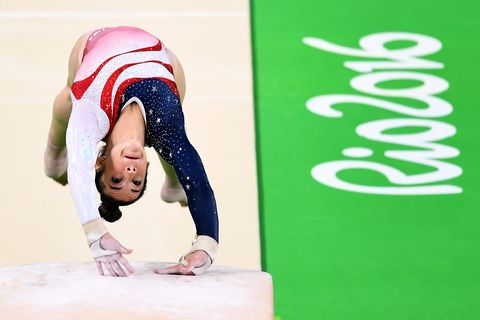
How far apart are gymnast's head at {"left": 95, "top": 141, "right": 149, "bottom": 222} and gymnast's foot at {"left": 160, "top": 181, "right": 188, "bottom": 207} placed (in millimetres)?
1029

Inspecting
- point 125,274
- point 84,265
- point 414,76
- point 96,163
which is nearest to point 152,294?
point 125,274

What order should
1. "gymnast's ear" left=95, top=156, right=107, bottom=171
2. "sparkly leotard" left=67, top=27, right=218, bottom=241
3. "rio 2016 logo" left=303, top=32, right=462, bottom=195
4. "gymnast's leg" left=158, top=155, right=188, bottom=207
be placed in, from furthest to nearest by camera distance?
1. "rio 2016 logo" left=303, top=32, right=462, bottom=195
2. "gymnast's leg" left=158, top=155, right=188, bottom=207
3. "gymnast's ear" left=95, top=156, right=107, bottom=171
4. "sparkly leotard" left=67, top=27, right=218, bottom=241

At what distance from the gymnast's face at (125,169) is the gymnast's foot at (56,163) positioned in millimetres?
1119

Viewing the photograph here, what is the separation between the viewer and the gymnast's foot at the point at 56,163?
4.20 metres

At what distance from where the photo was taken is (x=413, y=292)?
3812 mm

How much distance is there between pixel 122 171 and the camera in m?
3.06

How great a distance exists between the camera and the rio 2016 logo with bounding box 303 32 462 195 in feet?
14.7

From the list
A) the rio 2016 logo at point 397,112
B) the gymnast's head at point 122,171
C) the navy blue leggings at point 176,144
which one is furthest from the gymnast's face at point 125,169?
the rio 2016 logo at point 397,112

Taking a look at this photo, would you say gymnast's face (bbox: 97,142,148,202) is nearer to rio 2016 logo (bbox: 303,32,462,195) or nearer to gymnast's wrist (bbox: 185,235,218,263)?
gymnast's wrist (bbox: 185,235,218,263)


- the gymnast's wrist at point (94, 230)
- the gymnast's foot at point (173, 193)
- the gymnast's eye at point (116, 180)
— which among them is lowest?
the gymnast's foot at point (173, 193)

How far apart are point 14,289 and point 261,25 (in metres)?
3.17

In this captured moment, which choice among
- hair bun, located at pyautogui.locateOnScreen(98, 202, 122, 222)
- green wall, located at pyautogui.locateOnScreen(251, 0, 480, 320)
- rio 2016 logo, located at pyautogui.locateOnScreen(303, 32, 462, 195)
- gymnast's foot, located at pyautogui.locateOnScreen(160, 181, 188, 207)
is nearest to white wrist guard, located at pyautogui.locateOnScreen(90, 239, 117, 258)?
hair bun, located at pyautogui.locateOnScreen(98, 202, 122, 222)

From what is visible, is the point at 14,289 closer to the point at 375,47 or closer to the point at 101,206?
the point at 101,206

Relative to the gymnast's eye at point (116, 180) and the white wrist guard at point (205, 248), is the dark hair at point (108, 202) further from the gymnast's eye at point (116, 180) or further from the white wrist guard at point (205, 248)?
the white wrist guard at point (205, 248)
